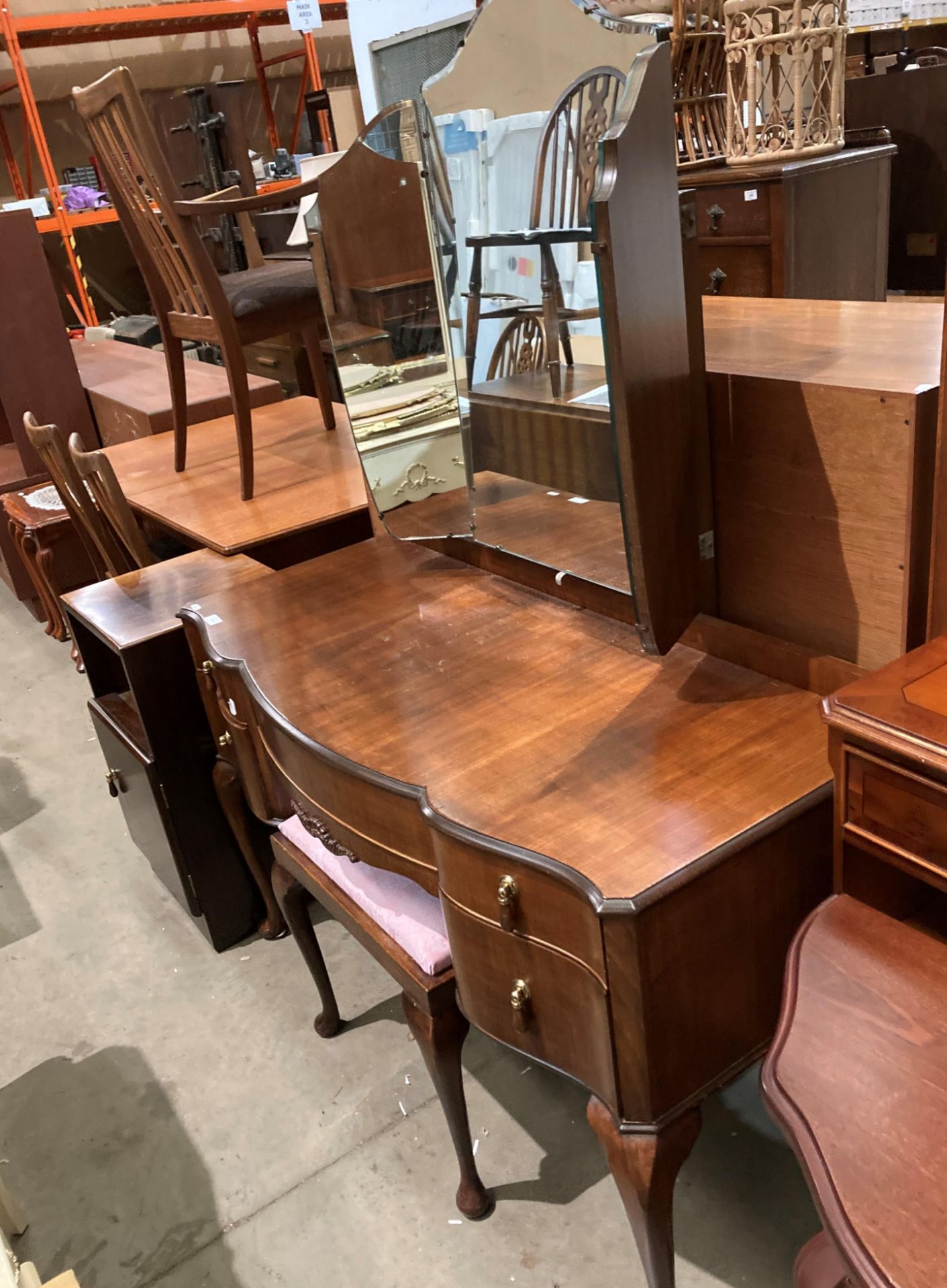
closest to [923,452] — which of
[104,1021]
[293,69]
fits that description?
[104,1021]

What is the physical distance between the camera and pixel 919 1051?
0.77 m

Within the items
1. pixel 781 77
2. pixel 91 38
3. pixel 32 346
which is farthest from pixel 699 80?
pixel 91 38

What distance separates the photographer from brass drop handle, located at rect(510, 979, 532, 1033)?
1037 millimetres

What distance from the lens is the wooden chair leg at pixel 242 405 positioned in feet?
6.74

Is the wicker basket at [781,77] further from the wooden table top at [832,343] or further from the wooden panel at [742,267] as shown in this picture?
the wooden table top at [832,343]

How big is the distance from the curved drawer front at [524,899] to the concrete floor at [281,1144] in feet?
1.88

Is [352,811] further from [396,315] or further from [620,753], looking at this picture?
[396,315]

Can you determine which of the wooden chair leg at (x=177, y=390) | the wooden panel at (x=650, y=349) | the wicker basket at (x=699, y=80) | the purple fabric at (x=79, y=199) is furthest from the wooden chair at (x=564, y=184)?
the purple fabric at (x=79, y=199)

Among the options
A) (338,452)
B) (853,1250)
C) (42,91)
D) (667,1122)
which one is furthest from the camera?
(42,91)

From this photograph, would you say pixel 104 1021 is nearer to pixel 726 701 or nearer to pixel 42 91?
pixel 726 701

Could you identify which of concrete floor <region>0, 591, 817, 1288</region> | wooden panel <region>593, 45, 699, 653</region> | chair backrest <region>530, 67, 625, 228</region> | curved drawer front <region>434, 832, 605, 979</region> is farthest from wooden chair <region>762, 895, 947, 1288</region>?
chair backrest <region>530, 67, 625, 228</region>

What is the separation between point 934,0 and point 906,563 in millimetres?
3599

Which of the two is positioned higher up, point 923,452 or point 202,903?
point 923,452

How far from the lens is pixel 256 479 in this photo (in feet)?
7.51
